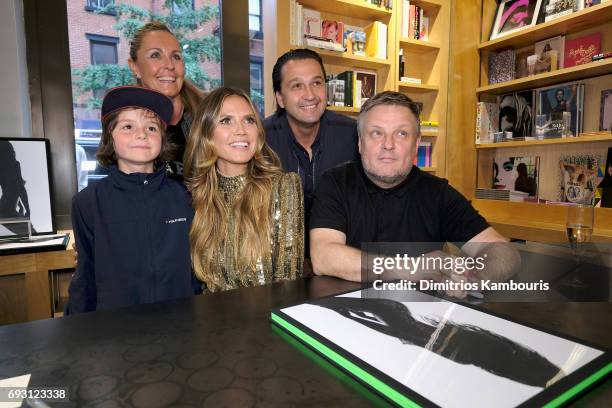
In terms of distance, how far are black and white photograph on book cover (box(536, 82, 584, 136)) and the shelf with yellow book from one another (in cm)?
76

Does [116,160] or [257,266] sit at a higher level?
[116,160]

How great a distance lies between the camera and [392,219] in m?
1.57

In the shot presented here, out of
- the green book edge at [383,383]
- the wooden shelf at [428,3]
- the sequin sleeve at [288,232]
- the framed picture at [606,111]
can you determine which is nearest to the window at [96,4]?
the sequin sleeve at [288,232]

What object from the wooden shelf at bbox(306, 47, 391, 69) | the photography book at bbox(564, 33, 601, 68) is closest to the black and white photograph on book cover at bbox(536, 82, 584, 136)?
the photography book at bbox(564, 33, 601, 68)

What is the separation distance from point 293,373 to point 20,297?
82.7 inches

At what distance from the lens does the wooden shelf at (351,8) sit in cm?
306

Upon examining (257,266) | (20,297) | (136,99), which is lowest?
(20,297)

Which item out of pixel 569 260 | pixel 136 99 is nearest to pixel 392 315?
pixel 569 260

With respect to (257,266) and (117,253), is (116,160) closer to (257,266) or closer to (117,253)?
(117,253)

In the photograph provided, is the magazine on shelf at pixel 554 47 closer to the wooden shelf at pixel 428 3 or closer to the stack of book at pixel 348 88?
the wooden shelf at pixel 428 3

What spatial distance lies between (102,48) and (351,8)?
6.15 feet

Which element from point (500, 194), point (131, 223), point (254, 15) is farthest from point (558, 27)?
point (131, 223)

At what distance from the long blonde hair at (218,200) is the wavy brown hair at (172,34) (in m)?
0.70

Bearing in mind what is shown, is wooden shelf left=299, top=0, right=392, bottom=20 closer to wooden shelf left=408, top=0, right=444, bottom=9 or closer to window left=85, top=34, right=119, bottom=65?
wooden shelf left=408, top=0, right=444, bottom=9
